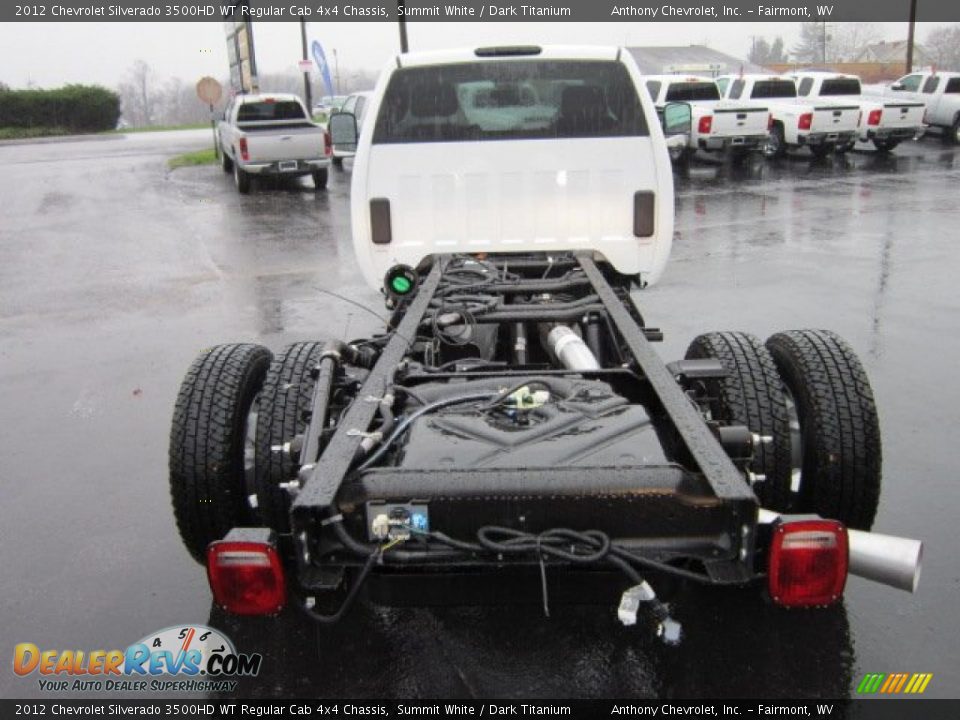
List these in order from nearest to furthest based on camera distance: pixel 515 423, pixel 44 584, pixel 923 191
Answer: pixel 515 423 → pixel 44 584 → pixel 923 191

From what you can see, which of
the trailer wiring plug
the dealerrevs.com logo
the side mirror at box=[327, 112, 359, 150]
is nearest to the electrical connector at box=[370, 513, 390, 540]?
the trailer wiring plug

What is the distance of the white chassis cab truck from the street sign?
19807mm

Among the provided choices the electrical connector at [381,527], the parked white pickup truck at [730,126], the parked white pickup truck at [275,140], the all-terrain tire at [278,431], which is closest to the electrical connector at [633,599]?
the electrical connector at [381,527]

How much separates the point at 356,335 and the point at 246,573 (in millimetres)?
5218

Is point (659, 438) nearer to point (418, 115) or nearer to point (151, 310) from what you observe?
point (418, 115)

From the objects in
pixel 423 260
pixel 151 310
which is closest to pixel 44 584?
pixel 423 260

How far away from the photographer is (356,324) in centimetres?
785

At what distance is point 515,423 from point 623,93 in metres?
3.18

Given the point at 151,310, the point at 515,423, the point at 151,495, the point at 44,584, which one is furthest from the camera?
the point at 151,310

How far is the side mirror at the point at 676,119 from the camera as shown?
628cm

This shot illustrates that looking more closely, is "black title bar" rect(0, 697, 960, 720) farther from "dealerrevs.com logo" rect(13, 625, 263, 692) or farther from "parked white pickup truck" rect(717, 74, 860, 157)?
"parked white pickup truck" rect(717, 74, 860, 157)

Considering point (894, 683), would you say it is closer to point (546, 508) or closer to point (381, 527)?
point (546, 508)

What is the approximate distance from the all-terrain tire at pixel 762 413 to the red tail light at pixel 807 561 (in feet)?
2.86
